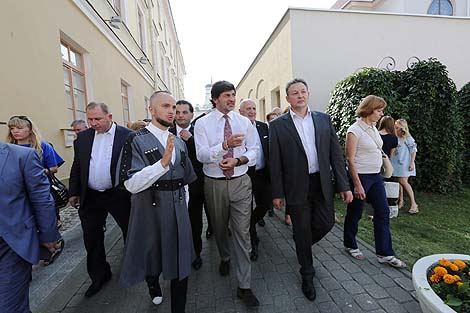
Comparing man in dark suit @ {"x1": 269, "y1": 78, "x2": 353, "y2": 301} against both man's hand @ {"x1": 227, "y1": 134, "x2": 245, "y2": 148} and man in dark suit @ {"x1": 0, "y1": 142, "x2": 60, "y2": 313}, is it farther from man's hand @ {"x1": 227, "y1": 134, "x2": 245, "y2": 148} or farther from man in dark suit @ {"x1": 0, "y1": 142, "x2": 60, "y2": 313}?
man in dark suit @ {"x1": 0, "y1": 142, "x2": 60, "y2": 313}

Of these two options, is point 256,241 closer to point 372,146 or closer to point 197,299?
point 197,299

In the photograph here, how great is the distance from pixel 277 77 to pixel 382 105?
24.4 ft

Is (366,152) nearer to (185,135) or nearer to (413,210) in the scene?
(185,135)

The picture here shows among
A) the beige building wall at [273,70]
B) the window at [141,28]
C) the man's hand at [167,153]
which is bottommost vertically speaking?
the man's hand at [167,153]

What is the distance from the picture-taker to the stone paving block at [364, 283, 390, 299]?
255cm

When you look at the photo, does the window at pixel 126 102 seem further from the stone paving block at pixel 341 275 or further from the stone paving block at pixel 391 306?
the stone paving block at pixel 391 306

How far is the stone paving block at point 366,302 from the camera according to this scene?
2394mm

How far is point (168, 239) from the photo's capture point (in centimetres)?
210

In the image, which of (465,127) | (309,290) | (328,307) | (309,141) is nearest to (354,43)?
(465,127)

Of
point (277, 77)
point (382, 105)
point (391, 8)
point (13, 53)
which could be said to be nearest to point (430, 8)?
point (391, 8)

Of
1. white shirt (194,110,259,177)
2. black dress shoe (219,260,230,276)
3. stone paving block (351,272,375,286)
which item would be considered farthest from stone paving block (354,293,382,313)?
white shirt (194,110,259,177)

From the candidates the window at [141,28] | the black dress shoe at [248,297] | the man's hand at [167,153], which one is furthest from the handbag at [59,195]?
the window at [141,28]

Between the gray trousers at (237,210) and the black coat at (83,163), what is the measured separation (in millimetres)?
1020

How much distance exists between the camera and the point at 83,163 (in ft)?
9.10
